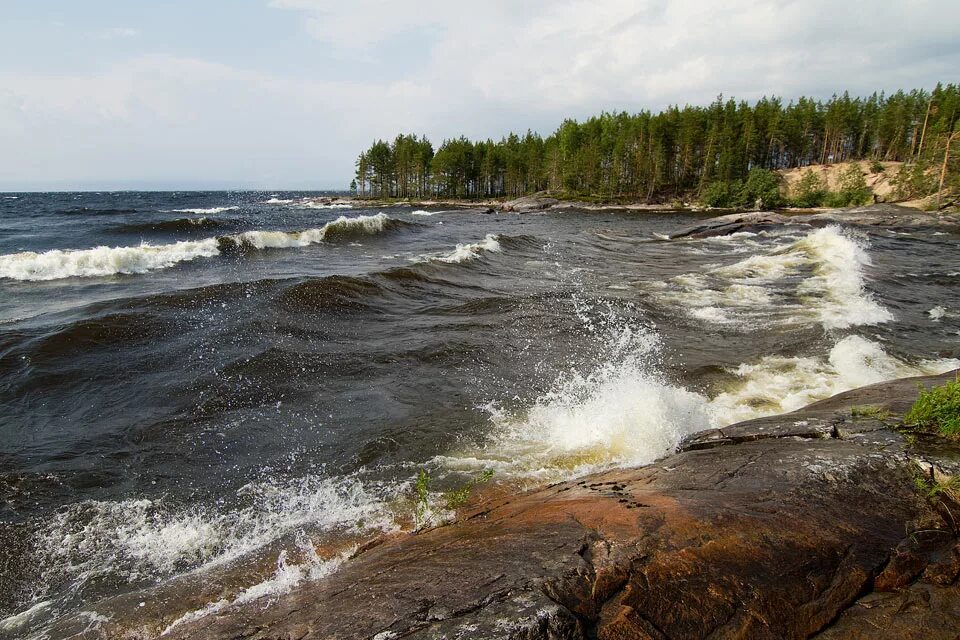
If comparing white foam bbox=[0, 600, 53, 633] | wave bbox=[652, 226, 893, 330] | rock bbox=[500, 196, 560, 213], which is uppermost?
rock bbox=[500, 196, 560, 213]

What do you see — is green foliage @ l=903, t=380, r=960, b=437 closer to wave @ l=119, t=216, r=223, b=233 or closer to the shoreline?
the shoreline

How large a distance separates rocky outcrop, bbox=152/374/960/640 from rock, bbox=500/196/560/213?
7041cm

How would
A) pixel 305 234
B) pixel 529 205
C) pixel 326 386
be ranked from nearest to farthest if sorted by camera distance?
pixel 326 386 < pixel 305 234 < pixel 529 205

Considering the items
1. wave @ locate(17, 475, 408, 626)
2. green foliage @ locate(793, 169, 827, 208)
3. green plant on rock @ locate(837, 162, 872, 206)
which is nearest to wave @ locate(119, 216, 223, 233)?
wave @ locate(17, 475, 408, 626)

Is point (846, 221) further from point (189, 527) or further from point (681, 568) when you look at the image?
point (189, 527)

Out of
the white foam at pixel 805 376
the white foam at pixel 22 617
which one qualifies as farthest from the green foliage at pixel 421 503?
the white foam at pixel 805 376

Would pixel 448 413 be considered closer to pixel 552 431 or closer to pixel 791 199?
pixel 552 431

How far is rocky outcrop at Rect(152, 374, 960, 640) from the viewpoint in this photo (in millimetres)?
2729

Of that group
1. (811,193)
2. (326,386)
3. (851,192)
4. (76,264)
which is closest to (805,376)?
(326,386)

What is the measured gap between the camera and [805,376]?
30.2ft

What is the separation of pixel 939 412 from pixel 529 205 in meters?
73.5

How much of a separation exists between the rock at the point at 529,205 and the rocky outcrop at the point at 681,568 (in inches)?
2772

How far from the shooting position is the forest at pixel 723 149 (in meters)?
65.9

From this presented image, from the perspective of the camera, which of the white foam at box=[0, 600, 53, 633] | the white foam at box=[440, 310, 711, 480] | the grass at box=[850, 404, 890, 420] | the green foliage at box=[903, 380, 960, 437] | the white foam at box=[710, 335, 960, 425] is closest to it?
the white foam at box=[0, 600, 53, 633]
